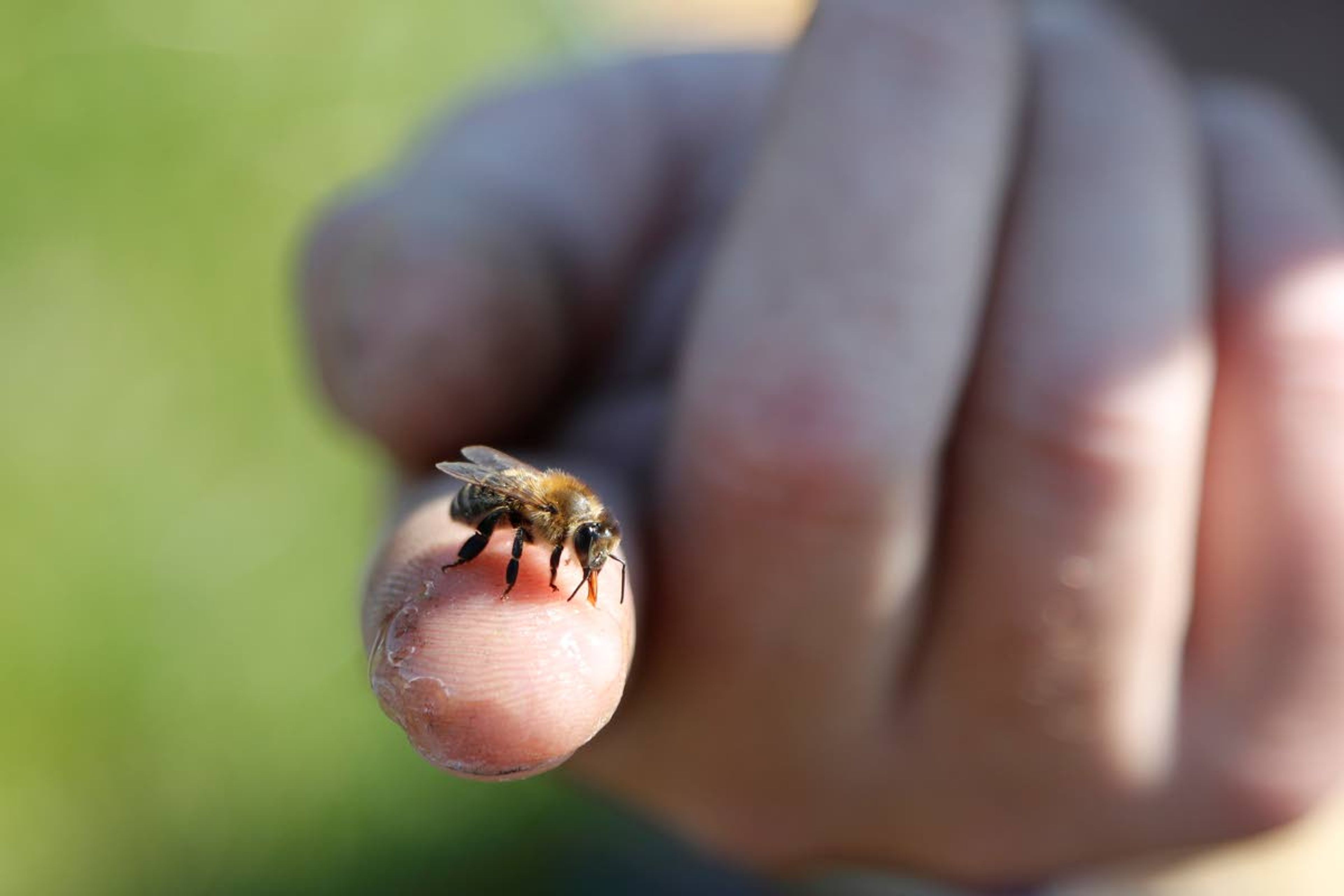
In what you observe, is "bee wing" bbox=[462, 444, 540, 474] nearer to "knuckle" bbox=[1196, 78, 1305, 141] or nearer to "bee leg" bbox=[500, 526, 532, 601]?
"bee leg" bbox=[500, 526, 532, 601]

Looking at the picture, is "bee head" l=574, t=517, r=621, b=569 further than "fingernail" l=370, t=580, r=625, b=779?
Yes

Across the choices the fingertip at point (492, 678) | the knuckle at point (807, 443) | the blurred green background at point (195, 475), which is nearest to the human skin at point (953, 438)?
the knuckle at point (807, 443)

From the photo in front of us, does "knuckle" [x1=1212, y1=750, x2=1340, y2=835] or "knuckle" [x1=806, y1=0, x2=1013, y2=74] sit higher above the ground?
"knuckle" [x1=806, y1=0, x2=1013, y2=74]

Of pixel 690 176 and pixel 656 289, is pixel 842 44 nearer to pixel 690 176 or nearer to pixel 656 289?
pixel 656 289

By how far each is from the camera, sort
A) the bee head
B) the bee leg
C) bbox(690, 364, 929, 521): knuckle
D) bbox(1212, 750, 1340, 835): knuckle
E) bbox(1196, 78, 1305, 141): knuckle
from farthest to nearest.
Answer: bbox(1196, 78, 1305, 141): knuckle
bbox(1212, 750, 1340, 835): knuckle
bbox(690, 364, 929, 521): knuckle
the bee head
the bee leg

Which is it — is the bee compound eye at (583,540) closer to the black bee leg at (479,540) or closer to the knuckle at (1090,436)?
the black bee leg at (479,540)

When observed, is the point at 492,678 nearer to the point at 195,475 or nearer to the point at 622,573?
the point at 622,573

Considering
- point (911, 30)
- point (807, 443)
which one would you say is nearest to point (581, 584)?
point (807, 443)

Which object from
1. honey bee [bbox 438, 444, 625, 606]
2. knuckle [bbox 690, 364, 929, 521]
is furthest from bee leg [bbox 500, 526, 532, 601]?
knuckle [bbox 690, 364, 929, 521]
